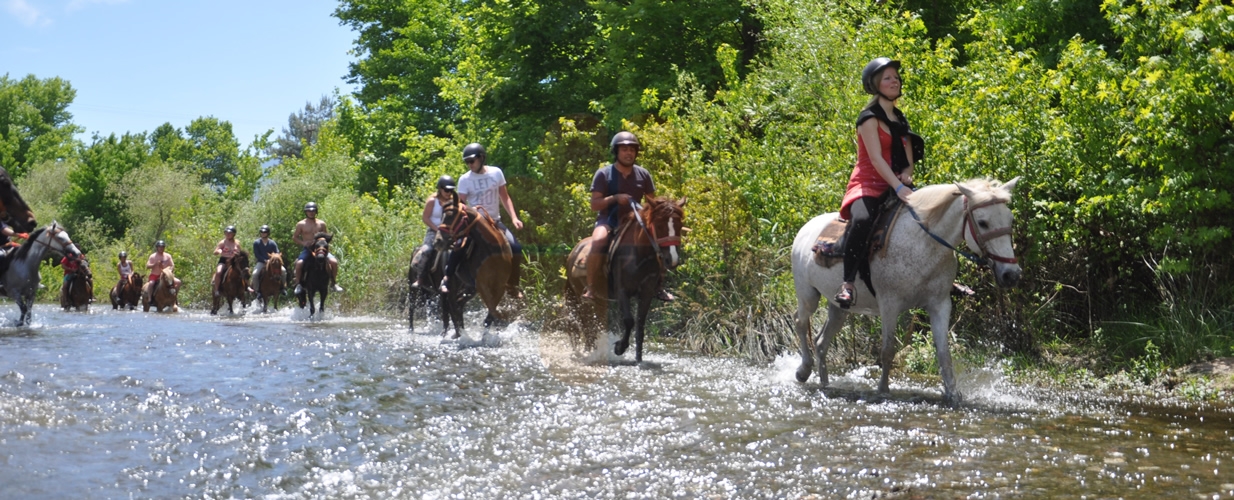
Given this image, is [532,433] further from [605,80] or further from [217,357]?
[605,80]

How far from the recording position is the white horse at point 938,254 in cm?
857

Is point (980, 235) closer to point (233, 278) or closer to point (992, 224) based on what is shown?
point (992, 224)

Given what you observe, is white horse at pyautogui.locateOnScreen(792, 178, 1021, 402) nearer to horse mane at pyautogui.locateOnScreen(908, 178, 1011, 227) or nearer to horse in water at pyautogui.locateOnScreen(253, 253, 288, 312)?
horse mane at pyautogui.locateOnScreen(908, 178, 1011, 227)

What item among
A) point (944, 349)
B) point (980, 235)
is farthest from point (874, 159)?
point (944, 349)

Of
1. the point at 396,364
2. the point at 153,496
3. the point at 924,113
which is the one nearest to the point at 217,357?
the point at 396,364

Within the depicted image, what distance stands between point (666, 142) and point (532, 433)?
1117cm

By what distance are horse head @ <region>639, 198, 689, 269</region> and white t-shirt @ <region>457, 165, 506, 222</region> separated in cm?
466

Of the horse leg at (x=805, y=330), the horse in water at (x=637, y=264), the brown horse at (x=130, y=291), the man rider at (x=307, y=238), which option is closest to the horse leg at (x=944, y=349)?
the horse leg at (x=805, y=330)

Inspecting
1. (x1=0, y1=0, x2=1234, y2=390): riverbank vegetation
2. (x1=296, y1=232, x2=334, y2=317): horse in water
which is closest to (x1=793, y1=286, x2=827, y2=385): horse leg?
(x1=0, y1=0, x2=1234, y2=390): riverbank vegetation

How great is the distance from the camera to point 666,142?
59.3 ft

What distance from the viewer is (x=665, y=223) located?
12367 mm

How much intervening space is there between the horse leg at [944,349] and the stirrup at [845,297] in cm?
59

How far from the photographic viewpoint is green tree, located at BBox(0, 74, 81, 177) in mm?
87312

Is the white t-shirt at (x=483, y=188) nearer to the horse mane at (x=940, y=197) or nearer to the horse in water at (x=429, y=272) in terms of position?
the horse in water at (x=429, y=272)
